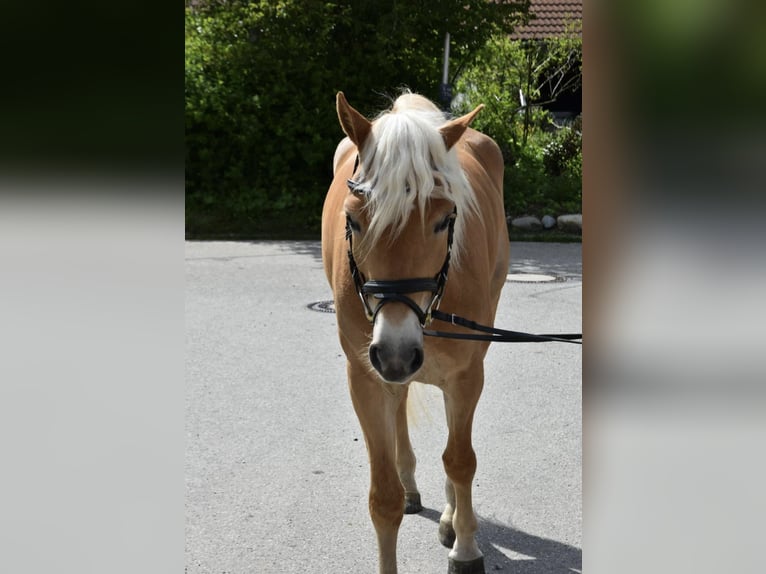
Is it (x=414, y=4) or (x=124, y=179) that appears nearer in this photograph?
(x=124, y=179)

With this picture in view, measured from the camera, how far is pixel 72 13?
106cm

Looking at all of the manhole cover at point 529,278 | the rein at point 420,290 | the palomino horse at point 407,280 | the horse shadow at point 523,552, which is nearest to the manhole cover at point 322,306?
the manhole cover at point 529,278

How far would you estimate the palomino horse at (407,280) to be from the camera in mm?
2605

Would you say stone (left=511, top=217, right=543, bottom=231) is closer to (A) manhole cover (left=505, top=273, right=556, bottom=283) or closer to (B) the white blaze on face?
(A) manhole cover (left=505, top=273, right=556, bottom=283)

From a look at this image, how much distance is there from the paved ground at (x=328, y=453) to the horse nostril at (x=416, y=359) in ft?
4.44

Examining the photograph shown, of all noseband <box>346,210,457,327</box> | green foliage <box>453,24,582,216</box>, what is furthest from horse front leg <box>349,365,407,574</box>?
green foliage <box>453,24,582,216</box>

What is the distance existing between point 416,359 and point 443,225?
49 cm

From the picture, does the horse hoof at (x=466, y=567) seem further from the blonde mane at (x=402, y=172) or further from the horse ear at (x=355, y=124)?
the horse ear at (x=355, y=124)

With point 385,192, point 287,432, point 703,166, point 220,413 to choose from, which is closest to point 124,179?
point 703,166

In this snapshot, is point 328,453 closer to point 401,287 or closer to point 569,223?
point 401,287

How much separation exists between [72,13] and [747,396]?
3.16 ft

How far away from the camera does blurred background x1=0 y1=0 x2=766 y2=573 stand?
91cm

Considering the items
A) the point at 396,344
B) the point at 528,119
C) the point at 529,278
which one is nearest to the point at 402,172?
the point at 396,344

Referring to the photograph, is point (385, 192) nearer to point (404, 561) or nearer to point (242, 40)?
point (404, 561)
